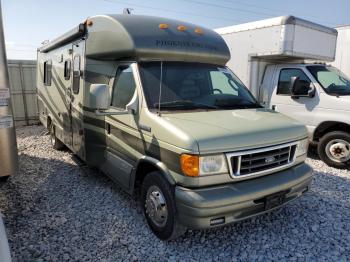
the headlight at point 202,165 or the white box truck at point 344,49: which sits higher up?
the white box truck at point 344,49

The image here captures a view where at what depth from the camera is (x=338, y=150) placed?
630cm

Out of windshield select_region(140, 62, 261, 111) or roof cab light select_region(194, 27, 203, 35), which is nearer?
windshield select_region(140, 62, 261, 111)

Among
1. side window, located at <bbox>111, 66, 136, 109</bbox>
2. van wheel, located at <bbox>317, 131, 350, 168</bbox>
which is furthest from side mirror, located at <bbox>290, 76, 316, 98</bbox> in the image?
side window, located at <bbox>111, 66, 136, 109</bbox>

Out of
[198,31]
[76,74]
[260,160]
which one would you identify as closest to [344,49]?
[198,31]

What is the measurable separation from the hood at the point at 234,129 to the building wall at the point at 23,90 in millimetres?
9920

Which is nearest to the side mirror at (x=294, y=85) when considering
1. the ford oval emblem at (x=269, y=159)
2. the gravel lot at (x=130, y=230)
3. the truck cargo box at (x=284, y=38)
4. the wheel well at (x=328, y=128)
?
the truck cargo box at (x=284, y=38)

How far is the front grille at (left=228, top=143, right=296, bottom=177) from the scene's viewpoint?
3.08 meters

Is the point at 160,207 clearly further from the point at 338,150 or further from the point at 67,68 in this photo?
the point at 338,150

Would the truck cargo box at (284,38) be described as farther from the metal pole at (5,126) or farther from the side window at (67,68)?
the metal pole at (5,126)

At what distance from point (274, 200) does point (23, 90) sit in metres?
10.9

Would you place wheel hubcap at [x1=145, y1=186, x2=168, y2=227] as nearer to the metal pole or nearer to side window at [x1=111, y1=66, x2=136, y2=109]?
side window at [x1=111, y1=66, x2=136, y2=109]

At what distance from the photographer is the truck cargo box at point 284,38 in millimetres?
6480

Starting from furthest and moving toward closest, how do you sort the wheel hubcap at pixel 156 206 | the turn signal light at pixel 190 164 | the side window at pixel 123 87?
the side window at pixel 123 87 < the wheel hubcap at pixel 156 206 < the turn signal light at pixel 190 164

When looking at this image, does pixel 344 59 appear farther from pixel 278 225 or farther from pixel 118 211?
pixel 118 211
